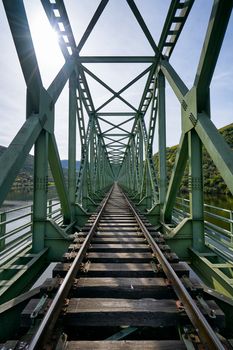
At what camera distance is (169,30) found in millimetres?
6820

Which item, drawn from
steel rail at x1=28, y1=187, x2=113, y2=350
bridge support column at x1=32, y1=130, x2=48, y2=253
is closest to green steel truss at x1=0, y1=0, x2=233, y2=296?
bridge support column at x1=32, y1=130, x2=48, y2=253

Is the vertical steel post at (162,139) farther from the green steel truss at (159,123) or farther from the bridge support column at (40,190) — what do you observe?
the bridge support column at (40,190)

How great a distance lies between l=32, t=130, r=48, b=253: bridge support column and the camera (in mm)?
4590

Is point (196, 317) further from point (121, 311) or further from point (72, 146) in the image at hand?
point (72, 146)

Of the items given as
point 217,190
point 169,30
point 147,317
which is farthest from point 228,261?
point 217,190

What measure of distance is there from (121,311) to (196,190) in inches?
129

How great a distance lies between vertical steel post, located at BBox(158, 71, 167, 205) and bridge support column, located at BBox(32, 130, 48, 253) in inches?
176

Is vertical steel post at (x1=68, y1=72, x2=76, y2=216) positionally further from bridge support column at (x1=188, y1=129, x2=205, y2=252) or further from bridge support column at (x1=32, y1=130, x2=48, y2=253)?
bridge support column at (x1=188, y1=129, x2=205, y2=252)

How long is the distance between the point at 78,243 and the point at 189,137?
11.1ft

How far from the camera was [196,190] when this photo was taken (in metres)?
4.78

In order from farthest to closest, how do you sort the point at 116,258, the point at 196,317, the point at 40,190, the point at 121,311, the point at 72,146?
the point at 72,146 < the point at 40,190 < the point at 116,258 < the point at 121,311 < the point at 196,317

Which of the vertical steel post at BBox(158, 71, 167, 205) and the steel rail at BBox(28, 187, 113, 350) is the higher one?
the vertical steel post at BBox(158, 71, 167, 205)

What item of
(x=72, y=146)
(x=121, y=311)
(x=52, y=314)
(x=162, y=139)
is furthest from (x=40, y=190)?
(x=162, y=139)

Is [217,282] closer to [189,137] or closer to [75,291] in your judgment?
[75,291]
